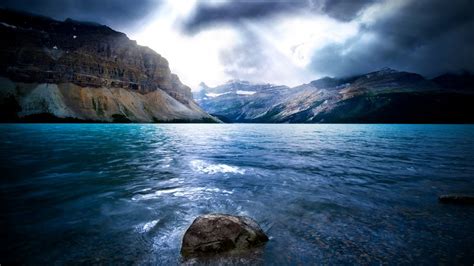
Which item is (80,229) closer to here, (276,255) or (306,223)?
(276,255)

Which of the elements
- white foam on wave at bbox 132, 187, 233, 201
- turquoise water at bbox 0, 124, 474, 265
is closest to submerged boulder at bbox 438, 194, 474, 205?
turquoise water at bbox 0, 124, 474, 265

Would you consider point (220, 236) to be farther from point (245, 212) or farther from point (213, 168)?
point (213, 168)

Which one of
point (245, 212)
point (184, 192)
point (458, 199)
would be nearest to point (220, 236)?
point (245, 212)

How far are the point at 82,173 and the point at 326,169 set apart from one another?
21130 mm

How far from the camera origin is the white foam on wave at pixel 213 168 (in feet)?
72.3

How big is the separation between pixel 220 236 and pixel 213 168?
51.3 ft

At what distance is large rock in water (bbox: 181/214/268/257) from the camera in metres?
7.71

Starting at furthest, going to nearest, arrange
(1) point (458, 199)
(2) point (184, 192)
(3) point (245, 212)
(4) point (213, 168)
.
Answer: (4) point (213, 168)
(2) point (184, 192)
(1) point (458, 199)
(3) point (245, 212)

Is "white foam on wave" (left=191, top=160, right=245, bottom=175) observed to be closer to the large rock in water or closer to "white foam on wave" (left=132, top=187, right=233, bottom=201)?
"white foam on wave" (left=132, top=187, right=233, bottom=201)

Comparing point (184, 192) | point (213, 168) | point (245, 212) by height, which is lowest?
point (213, 168)

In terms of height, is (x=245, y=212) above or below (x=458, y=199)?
below

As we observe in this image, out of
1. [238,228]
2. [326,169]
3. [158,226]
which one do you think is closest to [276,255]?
[238,228]

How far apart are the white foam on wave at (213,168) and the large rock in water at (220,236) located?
12.6 m

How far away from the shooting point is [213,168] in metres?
23.5
